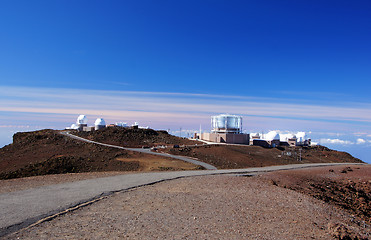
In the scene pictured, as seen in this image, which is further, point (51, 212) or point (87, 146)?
point (87, 146)

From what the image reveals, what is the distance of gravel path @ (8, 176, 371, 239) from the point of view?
26.3 ft

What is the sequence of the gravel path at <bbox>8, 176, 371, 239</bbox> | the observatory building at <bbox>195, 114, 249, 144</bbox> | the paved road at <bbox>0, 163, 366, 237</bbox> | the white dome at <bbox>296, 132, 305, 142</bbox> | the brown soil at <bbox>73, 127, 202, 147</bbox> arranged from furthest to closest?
the white dome at <bbox>296, 132, 305, 142</bbox> → the observatory building at <bbox>195, 114, 249, 144</bbox> → the brown soil at <bbox>73, 127, 202, 147</bbox> → the paved road at <bbox>0, 163, 366, 237</bbox> → the gravel path at <bbox>8, 176, 371, 239</bbox>

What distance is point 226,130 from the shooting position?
57.9 meters

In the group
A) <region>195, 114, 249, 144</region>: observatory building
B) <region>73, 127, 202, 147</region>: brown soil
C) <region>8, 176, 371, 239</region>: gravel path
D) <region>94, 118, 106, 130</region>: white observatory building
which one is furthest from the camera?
<region>94, 118, 106, 130</region>: white observatory building

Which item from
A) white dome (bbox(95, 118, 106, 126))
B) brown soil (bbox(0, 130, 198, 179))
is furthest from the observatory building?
white dome (bbox(95, 118, 106, 126))

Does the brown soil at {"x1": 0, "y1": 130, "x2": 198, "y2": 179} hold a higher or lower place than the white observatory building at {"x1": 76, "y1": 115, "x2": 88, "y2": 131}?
lower

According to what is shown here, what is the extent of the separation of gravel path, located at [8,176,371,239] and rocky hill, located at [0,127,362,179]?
47.5ft

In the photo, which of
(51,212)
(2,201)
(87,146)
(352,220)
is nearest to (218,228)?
(51,212)

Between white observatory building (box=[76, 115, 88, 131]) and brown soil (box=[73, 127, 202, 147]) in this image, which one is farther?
white observatory building (box=[76, 115, 88, 131])

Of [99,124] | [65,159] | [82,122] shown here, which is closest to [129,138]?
[65,159]

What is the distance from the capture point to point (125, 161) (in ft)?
106

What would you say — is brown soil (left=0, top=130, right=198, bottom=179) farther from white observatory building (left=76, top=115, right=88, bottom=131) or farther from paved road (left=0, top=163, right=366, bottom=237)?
white observatory building (left=76, top=115, right=88, bottom=131)

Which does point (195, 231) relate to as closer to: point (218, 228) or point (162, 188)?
point (218, 228)

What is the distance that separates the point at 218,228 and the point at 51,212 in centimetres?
656
